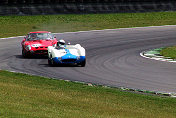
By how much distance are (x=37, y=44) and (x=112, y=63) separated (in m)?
4.23

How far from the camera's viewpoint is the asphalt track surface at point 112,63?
1531 centimetres

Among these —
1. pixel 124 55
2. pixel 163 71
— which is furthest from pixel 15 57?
pixel 163 71

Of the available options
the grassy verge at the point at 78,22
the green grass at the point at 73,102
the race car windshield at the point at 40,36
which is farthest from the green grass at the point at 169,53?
the grassy verge at the point at 78,22

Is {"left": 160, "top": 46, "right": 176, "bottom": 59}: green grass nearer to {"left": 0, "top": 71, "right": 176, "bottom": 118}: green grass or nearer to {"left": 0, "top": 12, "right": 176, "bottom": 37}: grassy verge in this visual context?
{"left": 0, "top": 71, "right": 176, "bottom": 118}: green grass

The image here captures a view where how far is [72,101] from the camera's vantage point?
36.6 ft

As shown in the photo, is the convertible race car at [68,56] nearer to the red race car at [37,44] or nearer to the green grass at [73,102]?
the red race car at [37,44]

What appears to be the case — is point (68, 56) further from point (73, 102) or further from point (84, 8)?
point (84, 8)

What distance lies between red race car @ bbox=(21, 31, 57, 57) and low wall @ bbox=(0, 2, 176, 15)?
14185mm

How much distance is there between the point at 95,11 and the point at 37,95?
28768mm

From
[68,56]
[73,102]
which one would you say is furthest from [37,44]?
[73,102]

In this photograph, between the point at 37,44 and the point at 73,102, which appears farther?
the point at 37,44

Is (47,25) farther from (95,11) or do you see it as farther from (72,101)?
(72,101)

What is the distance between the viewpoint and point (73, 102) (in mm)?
11008

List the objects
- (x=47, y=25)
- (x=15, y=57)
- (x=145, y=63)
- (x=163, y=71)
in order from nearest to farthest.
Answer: (x=163, y=71) → (x=145, y=63) → (x=15, y=57) → (x=47, y=25)
